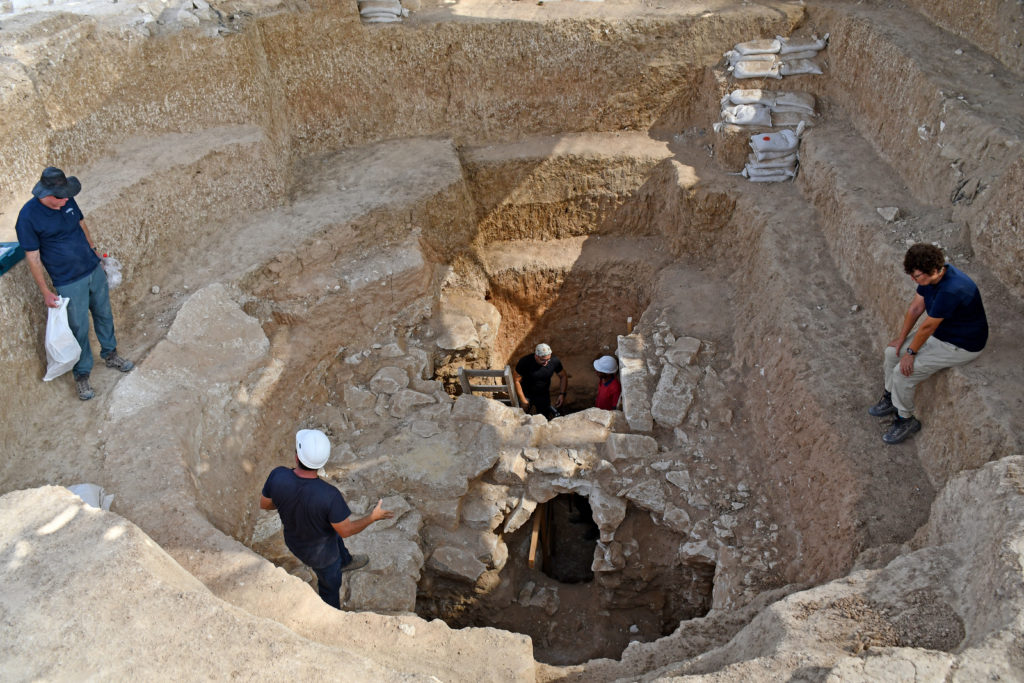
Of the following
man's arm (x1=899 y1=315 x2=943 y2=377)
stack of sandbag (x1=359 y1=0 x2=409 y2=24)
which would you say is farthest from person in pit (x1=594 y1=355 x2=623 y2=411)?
stack of sandbag (x1=359 y1=0 x2=409 y2=24)

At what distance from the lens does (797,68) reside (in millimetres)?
8305

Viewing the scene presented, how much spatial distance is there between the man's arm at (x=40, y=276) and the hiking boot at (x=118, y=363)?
611 mm

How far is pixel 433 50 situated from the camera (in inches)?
335

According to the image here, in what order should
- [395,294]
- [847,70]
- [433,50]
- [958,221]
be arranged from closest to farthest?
1. [958,221]
2. [395,294]
3. [847,70]
4. [433,50]

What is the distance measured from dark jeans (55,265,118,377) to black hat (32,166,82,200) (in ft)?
2.09

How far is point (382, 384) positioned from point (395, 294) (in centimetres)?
103

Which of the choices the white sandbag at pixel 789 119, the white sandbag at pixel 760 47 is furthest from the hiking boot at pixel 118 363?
the white sandbag at pixel 760 47

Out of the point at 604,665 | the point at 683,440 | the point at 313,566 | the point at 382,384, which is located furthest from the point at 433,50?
the point at 604,665

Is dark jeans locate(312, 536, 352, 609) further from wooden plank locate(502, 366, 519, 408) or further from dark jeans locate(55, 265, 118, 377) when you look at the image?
wooden plank locate(502, 366, 519, 408)

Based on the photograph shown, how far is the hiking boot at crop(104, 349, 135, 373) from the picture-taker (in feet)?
18.2

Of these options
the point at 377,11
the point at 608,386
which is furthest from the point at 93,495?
the point at 377,11

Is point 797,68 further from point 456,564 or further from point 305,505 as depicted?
point 305,505

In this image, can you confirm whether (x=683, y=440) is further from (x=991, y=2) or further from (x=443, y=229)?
(x=991, y=2)

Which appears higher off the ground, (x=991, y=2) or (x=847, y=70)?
(x=991, y=2)
